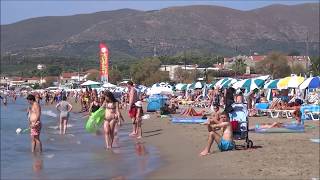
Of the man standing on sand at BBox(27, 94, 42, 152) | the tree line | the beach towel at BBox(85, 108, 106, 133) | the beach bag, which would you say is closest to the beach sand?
the beach bag

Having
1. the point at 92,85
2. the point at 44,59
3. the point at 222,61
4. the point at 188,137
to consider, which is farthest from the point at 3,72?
the point at 188,137

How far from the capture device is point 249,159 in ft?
28.3

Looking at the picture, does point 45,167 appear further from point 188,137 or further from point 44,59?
point 44,59

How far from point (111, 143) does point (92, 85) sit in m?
37.2

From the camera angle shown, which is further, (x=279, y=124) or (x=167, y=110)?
(x=167, y=110)

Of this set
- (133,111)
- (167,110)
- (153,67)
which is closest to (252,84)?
(167,110)

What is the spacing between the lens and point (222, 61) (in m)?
129

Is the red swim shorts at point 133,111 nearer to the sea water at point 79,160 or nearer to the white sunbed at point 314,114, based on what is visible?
the sea water at point 79,160

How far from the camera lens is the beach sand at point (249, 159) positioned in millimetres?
7441

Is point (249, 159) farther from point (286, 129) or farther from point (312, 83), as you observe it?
point (312, 83)

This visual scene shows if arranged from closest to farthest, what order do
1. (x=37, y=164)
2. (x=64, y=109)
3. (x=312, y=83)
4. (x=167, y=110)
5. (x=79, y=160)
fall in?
(x=37, y=164), (x=79, y=160), (x=64, y=109), (x=312, y=83), (x=167, y=110)

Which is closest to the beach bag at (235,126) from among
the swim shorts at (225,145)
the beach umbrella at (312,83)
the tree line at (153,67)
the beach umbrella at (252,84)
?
the swim shorts at (225,145)

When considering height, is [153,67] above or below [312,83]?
above

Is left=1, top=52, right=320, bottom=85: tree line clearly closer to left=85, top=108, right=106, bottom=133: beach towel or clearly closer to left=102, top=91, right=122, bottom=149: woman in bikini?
left=85, top=108, right=106, bottom=133: beach towel
